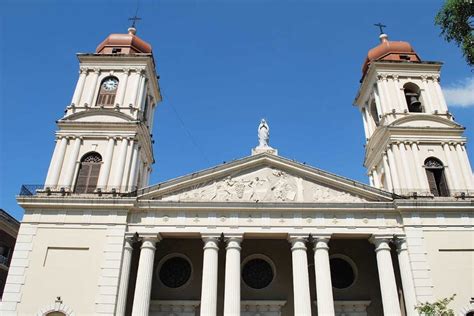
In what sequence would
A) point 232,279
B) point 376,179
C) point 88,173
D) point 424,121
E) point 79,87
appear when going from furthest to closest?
point 376,179, point 79,87, point 424,121, point 88,173, point 232,279

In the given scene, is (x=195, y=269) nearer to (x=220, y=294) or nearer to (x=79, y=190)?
(x=220, y=294)

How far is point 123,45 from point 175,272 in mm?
16738

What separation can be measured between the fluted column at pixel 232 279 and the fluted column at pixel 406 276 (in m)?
8.57

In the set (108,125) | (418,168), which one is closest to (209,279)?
(108,125)

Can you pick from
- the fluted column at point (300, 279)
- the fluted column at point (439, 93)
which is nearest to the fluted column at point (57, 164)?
the fluted column at point (300, 279)

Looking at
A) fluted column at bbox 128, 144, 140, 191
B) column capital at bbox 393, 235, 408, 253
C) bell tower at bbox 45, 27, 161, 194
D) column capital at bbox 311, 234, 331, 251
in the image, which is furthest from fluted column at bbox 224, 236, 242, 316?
column capital at bbox 393, 235, 408, 253

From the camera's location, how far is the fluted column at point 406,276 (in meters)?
21.0

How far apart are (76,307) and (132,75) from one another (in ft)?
51.7

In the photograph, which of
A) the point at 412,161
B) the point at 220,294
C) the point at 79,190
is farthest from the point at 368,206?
the point at 79,190

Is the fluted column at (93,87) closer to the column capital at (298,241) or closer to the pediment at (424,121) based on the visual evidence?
the column capital at (298,241)

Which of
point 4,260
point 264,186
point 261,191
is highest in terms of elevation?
point 264,186

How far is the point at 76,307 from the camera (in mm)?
20594

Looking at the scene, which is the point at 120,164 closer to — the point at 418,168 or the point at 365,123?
the point at 418,168

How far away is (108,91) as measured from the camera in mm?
28969
